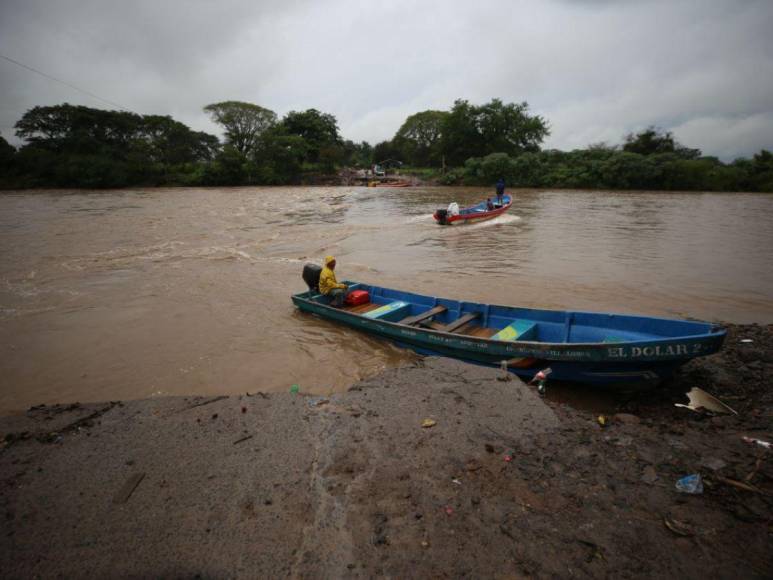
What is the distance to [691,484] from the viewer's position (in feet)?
9.92

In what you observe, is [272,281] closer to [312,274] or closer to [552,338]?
[312,274]

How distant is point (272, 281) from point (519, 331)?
26.5 ft

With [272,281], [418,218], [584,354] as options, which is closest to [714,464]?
[584,354]

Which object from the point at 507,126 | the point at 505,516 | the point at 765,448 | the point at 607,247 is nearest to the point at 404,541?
the point at 505,516

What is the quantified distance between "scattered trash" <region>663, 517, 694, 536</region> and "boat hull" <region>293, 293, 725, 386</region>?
2091mm

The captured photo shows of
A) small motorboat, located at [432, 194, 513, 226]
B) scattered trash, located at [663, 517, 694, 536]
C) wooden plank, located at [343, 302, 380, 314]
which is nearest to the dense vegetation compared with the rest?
small motorboat, located at [432, 194, 513, 226]

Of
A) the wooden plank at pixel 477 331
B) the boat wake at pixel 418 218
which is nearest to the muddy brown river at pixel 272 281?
the boat wake at pixel 418 218

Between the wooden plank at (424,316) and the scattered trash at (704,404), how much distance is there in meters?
3.71

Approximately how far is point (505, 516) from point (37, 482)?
410cm

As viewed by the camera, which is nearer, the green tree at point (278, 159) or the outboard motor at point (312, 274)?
the outboard motor at point (312, 274)

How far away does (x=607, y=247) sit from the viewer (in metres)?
14.7

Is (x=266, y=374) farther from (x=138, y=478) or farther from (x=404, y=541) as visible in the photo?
(x=404, y=541)

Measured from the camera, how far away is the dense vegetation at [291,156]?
1629 inches

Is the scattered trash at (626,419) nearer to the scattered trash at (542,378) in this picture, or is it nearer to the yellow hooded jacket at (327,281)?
the scattered trash at (542,378)
